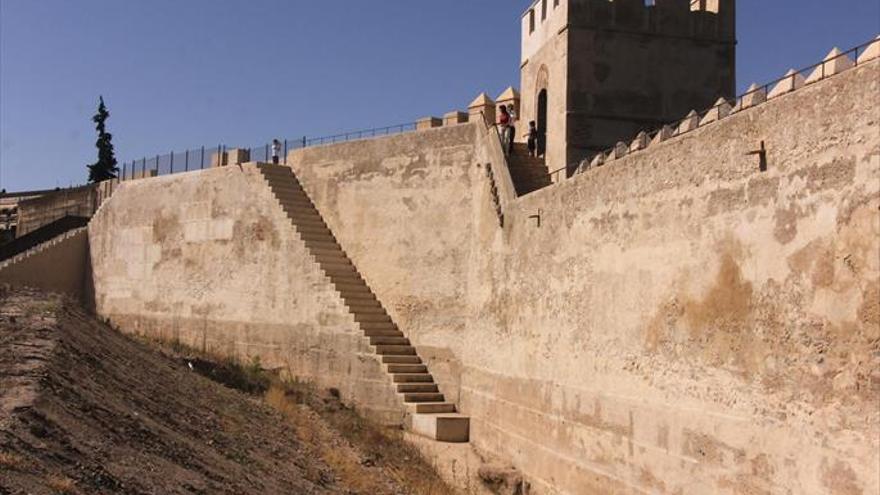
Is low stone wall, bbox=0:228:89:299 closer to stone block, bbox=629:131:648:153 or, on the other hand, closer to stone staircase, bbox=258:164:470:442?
stone staircase, bbox=258:164:470:442

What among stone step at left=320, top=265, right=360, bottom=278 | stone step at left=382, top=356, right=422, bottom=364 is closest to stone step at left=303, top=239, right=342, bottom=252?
stone step at left=320, top=265, right=360, bottom=278

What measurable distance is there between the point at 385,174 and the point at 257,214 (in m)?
3.44

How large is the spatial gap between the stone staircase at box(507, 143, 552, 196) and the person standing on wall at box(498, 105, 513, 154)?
0.19 m

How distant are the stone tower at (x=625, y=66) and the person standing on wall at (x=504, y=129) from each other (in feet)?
2.57

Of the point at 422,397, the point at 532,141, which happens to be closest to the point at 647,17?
the point at 532,141

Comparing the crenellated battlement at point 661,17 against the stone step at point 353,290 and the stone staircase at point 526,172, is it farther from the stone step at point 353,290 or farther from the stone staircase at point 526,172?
the stone step at point 353,290

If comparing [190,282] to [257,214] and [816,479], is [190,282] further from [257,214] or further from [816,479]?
[816,479]

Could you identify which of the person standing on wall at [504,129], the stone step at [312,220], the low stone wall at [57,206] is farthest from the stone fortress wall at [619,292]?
the low stone wall at [57,206]

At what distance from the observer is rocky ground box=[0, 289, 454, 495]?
27.4ft

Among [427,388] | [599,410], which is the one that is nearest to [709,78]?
[427,388]

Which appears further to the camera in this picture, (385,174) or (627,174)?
(385,174)

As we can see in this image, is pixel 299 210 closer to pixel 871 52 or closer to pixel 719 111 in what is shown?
pixel 719 111

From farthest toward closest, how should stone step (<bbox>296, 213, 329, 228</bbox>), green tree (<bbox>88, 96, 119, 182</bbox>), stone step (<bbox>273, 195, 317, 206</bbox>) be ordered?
green tree (<bbox>88, 96, 119, 182</bbox>) → stone step (<bbox>273, 195, 317, 206</bbox>) → stone step (<bbox>296, 213, 329, 228</bbox>)

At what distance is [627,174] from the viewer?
10938 mm
